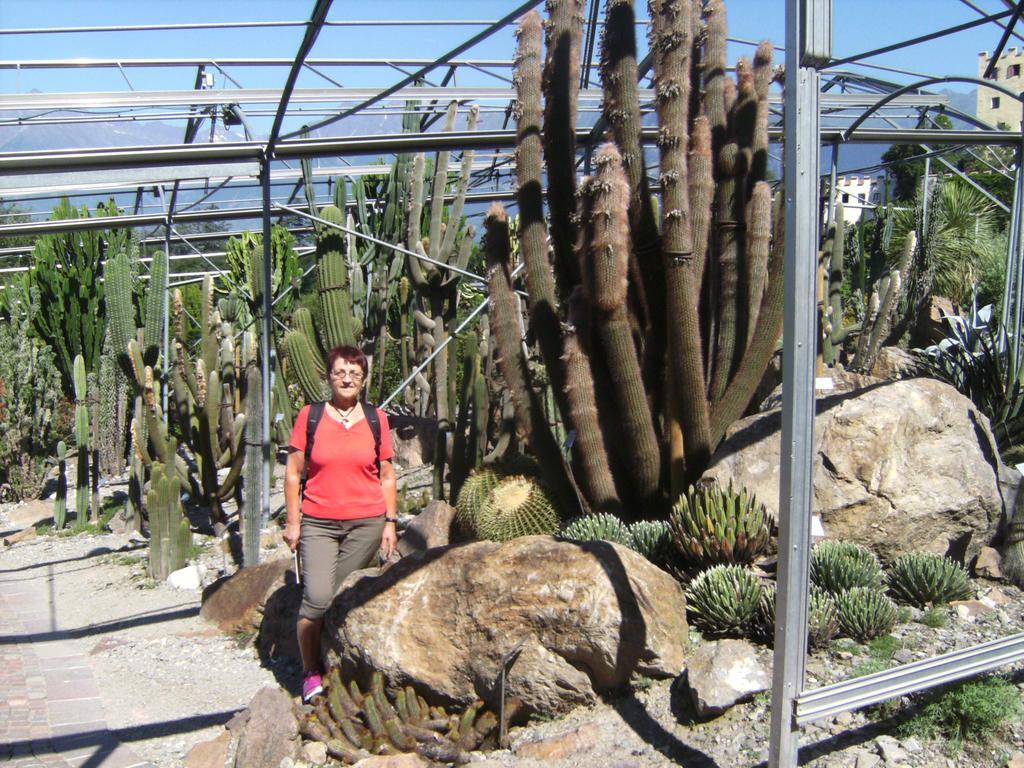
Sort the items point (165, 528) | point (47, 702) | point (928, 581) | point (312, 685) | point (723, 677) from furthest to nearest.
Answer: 1. point (165, 528)
2. point (47, 702)
3. point (928, 581)
4. point (312, 685)
5. point (723, 677)

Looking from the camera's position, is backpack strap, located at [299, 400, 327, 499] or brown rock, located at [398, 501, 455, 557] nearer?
backpack strap, located at [299, 400, 327, 499]

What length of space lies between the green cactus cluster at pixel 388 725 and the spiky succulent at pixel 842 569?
1641mm

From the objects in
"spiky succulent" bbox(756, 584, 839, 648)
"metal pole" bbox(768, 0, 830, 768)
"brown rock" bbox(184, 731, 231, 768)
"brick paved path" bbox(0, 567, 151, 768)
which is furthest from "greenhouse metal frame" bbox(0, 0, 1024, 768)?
"brown rock" bbox(184, 731, 231, 768)

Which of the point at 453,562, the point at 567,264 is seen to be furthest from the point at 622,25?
the point at 453,562

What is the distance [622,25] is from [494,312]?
5.81 feet

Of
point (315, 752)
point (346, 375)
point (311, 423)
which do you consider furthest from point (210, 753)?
point (346, 375)

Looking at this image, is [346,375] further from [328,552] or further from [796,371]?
[796,371]

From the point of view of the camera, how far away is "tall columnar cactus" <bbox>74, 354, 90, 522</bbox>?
906 cm

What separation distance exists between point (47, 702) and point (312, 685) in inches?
54.9

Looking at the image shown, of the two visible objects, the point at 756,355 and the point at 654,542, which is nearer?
the point at 654,542

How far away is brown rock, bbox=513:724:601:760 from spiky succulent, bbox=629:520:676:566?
1205mm

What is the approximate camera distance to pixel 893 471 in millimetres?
5141

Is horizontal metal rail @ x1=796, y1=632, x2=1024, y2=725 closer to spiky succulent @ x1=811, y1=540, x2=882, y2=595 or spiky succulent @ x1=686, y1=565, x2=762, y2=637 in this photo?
spiky succulent @ x1=811, y1=540, x2=882, y2=595

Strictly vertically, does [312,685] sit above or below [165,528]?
below
